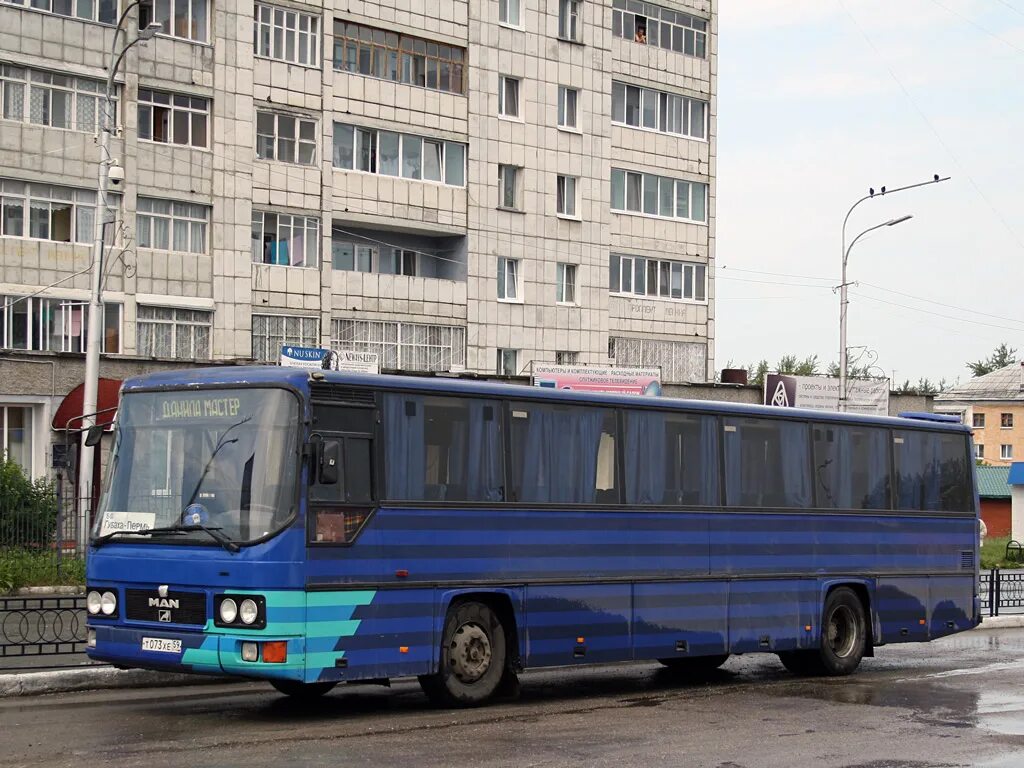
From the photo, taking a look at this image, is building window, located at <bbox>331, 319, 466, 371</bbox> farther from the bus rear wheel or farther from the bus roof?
the bus roof

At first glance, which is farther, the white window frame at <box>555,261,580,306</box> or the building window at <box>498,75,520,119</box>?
the white window frame at <box>555,261,580,306</box>

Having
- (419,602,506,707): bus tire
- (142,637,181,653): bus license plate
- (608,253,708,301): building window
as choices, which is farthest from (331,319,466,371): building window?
(142,637,181,653): bus license plate

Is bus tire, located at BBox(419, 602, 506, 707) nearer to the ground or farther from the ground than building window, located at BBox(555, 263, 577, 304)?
nearer to the ground

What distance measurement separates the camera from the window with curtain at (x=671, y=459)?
16.3 m

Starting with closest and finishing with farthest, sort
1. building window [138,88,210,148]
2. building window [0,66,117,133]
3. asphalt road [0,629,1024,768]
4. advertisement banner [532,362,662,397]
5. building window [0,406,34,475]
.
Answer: asphalt road [0,629,1024,768], building window [0,406,34,475], building window [0,66,117,133], building window [138,88,210,148], advertisement banner [532,362,662,397]

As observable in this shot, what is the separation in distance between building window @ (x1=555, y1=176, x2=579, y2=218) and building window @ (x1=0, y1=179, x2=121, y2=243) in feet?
49.7

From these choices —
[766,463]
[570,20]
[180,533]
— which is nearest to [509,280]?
[570,20]

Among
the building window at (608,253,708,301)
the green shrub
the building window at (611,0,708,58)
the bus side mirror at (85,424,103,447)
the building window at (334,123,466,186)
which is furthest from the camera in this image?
the building window at (611,0,708,58)

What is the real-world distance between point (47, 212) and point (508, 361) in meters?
15.2

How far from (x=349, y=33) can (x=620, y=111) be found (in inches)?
423

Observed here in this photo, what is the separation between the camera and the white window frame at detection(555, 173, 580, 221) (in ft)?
158

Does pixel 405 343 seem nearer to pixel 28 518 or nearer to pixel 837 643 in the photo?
pixel 28 518

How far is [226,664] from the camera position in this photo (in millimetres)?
12781

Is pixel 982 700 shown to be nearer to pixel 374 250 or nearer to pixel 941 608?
pixel 941 608
